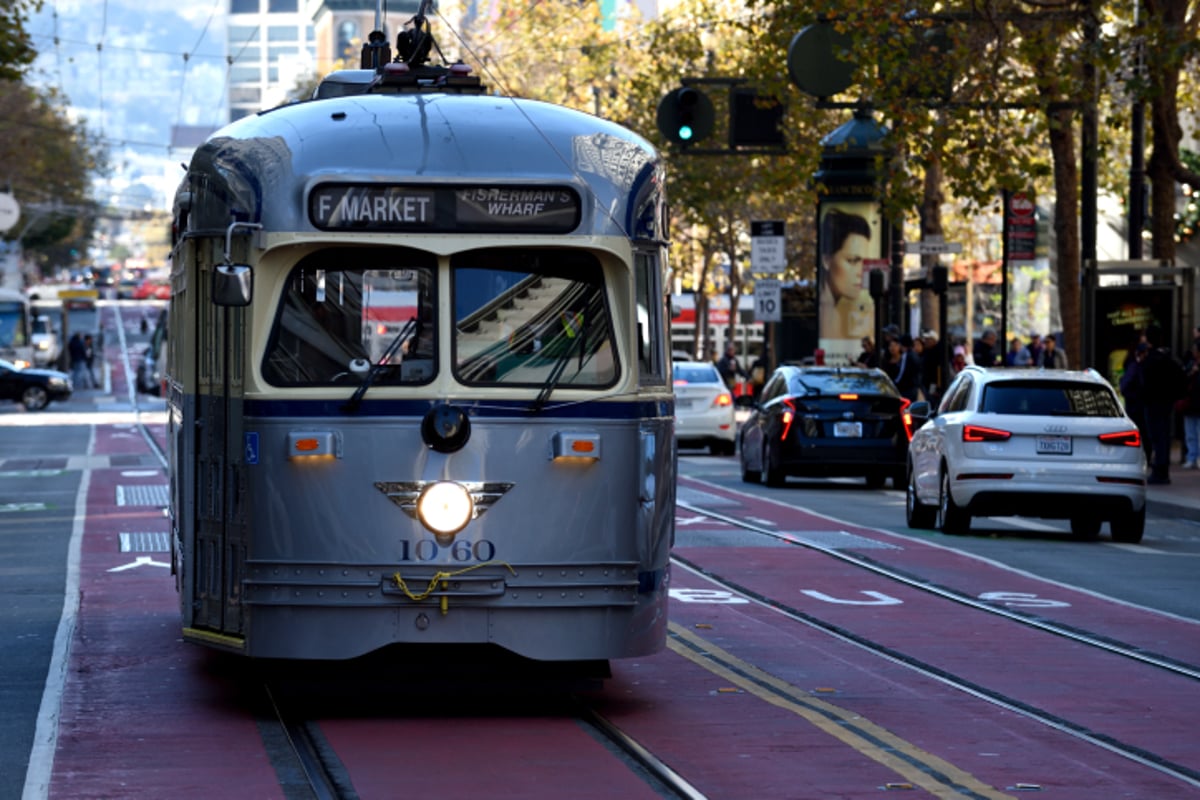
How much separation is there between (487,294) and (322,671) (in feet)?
6.48

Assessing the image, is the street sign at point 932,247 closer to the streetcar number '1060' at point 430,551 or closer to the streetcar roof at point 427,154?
Result: the streetcar roof at point 427,154

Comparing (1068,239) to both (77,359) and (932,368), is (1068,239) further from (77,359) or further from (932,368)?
(77,359)

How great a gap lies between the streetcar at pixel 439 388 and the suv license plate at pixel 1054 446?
11110 millimetres

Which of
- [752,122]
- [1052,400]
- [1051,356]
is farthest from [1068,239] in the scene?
[1052,400]

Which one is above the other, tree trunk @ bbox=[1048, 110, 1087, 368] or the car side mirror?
tree trunk @ bbox=[1048, 110, 1087, 368]

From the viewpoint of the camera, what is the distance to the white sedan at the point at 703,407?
3759cm

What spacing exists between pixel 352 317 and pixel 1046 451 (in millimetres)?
12079

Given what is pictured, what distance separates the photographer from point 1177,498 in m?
27.0

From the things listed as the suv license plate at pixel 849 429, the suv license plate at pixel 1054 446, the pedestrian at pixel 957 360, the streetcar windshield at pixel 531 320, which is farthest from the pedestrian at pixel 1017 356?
the streetcar windshield at pixel 531 320

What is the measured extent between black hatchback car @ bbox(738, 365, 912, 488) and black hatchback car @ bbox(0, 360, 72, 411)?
3485 cm

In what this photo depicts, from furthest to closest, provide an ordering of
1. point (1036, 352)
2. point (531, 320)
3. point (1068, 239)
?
1. point (1036, 352)
2. point (1068, 239)
3. point (531, 320)

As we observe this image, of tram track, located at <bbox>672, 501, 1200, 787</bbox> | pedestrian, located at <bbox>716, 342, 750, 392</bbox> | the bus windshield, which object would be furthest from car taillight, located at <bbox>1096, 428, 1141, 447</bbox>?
the bus windshield

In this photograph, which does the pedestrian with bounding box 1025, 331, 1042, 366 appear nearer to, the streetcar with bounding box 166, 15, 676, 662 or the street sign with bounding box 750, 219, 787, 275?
the street sign with bounding box 750, 219, 787, 275

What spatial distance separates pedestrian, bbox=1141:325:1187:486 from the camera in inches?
1125
